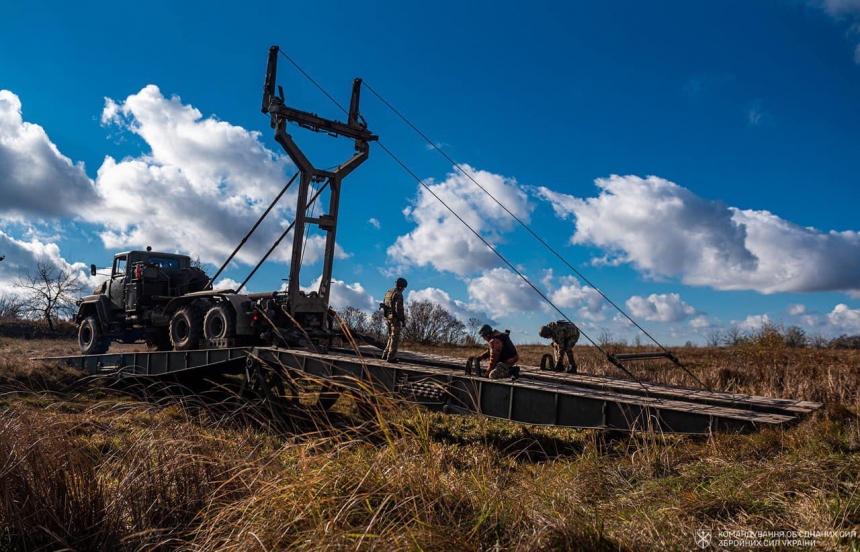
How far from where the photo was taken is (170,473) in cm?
402

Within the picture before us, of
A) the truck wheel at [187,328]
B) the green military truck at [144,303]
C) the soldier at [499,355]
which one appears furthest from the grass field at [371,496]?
the green military truck at [144,303]

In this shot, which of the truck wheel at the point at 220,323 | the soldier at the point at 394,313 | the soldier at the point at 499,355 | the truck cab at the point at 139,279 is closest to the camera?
the soldier at the point at 499,355

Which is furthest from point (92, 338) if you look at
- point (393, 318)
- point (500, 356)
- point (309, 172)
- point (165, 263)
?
point (500, 356)

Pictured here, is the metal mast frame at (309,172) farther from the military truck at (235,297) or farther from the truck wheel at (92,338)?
the truck wheel at (92,338)

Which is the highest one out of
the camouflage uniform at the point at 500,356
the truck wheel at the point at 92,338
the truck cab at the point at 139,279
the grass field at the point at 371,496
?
the truck cab at the point at 139,279

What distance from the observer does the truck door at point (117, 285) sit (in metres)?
14.2

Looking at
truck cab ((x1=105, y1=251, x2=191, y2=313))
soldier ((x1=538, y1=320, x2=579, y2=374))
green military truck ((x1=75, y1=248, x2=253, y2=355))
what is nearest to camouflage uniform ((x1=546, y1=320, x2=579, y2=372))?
soldier ((x1=538, y1=320, x2=579, y2=374))

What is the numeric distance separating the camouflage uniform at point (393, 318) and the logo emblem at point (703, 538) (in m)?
6.38

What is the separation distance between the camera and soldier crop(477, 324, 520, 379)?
8.11m

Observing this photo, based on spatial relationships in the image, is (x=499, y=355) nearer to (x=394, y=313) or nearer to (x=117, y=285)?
(x=394, y=313)

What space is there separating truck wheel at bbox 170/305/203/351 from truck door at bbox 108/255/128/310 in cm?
269

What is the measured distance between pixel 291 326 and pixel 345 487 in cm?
857

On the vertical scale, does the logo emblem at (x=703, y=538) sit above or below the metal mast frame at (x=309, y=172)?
below

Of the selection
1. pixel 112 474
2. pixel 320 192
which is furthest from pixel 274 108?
pixel 112 474
